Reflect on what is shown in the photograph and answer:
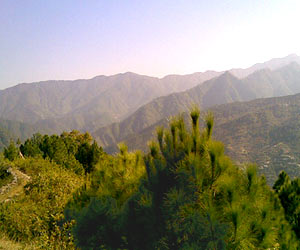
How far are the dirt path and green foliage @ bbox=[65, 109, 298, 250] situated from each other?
763 centimetres

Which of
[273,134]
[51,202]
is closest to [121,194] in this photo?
[51,202]

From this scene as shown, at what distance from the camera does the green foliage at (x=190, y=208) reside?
332 cm

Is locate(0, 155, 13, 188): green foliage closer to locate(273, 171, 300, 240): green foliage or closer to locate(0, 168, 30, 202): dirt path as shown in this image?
locate(0, 168, 30, 202): dirt path

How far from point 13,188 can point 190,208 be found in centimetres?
1178

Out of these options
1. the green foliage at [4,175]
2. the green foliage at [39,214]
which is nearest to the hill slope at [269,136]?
the green foliage at [4,175]

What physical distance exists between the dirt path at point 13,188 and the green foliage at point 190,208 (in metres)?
7.63

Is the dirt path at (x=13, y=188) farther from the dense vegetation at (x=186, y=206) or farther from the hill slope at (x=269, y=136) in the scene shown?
the hill slope at (x=269, y=136)

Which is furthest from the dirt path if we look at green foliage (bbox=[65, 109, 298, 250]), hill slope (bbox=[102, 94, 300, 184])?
hill slope (bbox=[102, 94, 300, 184])

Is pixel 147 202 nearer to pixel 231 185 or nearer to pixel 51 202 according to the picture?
pixel 231 185

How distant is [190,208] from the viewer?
3691 mm

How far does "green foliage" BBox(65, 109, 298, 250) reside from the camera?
332cm

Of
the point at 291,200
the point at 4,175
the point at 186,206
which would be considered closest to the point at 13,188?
the point at 4,175

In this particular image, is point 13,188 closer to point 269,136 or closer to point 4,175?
point 4,175

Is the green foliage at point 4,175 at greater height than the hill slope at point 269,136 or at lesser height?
greater
